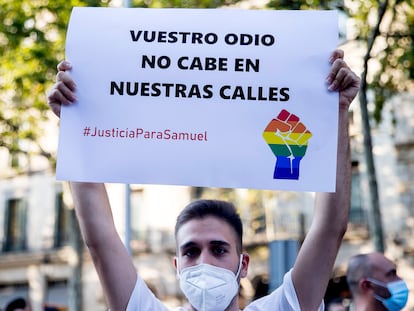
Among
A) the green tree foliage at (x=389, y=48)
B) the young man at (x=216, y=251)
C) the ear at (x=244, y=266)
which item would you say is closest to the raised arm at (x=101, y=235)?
the young man at (x=216, y=251)

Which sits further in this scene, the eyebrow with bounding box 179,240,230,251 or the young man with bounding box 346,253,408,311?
the young man with bounding box 346,253,408,311

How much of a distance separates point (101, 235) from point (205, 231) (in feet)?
1.34

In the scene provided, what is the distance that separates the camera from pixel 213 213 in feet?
11.3

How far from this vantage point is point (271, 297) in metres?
3.33

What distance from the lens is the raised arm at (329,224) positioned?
10.7 ft

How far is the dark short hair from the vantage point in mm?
3441

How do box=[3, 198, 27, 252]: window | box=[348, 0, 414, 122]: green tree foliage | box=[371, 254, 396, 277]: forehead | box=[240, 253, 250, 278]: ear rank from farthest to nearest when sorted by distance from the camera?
box=[3, 198, 27, 252]: window, box=[348, 0, 414, 122]: green tree foliage, box=[371, 254, 396, 277]: forehead, box=[240, 253, 250, 278]: ear

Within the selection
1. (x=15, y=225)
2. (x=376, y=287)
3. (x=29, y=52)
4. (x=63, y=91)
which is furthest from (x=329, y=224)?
(x=15, y=225)

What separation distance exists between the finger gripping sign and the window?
91.6 ft

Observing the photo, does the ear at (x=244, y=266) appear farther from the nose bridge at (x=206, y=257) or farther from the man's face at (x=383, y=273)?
the man's face at (x=383, y=273)

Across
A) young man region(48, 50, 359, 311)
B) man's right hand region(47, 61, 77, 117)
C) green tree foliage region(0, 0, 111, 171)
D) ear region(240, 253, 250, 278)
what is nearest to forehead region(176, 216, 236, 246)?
young man region(48, 50, 359, 311)

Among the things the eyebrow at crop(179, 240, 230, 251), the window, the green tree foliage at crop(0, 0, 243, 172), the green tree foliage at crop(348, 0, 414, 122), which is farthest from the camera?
the window

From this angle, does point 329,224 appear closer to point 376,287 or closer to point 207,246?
point 207,246

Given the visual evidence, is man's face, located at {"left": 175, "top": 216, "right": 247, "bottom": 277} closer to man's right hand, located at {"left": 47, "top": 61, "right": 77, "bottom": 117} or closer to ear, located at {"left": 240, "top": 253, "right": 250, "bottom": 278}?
ear, located at {"left": 240, "top": 253, "right": 250, "bottom": 278}
